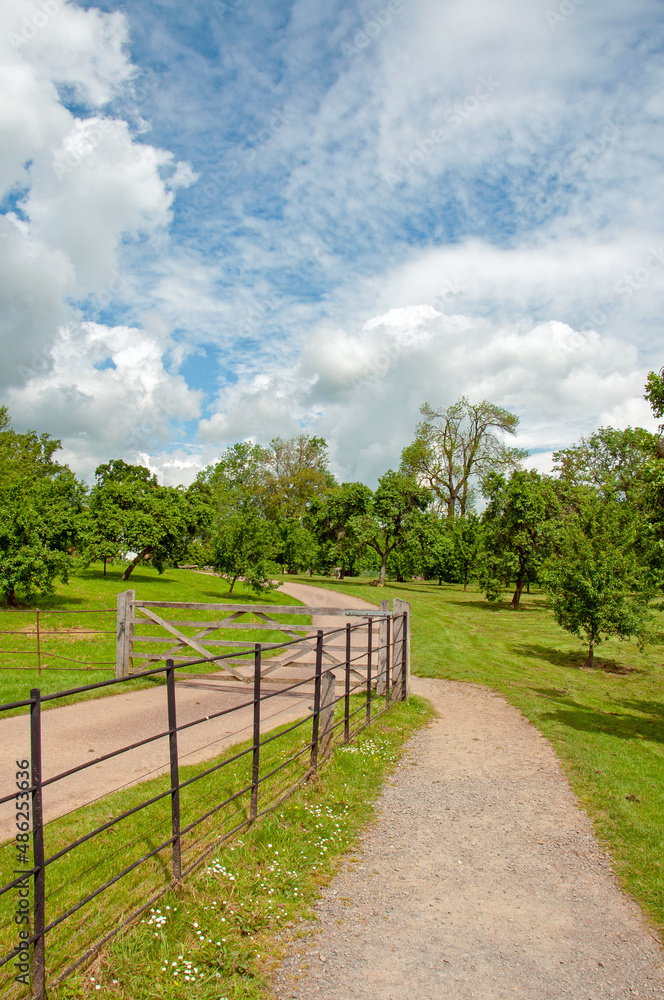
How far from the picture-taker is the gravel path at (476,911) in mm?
3432

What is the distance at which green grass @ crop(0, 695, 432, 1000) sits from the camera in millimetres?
3266

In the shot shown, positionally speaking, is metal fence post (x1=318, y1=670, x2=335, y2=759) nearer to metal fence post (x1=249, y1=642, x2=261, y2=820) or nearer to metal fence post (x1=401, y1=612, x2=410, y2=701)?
metal fence post (x1=249, y1=642, x2=261, y2=820)

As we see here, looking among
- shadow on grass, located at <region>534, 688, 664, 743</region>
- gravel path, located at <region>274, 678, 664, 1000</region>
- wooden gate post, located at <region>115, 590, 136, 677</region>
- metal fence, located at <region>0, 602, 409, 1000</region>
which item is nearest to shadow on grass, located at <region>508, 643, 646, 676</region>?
shadow on grass, located at <region>534, 688, 664, 743</region>

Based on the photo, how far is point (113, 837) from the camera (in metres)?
5.09

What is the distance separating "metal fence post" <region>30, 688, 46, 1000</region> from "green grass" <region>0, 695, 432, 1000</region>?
20cm

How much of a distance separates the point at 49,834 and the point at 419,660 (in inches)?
490

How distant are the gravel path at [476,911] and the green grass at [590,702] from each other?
0.33 meters

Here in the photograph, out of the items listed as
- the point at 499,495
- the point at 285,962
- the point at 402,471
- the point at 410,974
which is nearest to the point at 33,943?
the point at 285,962

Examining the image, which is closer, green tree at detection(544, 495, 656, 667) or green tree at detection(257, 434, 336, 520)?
green tree at detection(544, 495, 656, 667)

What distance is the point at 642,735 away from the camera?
10.5m

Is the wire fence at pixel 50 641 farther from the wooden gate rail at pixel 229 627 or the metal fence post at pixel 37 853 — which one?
the metal fence post at pixel 37 853

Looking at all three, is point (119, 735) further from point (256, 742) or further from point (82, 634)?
point (82, 634)

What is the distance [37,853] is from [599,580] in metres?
17.3

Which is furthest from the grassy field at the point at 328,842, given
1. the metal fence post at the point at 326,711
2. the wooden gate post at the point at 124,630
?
the wooden gate post at the point at 124,630
